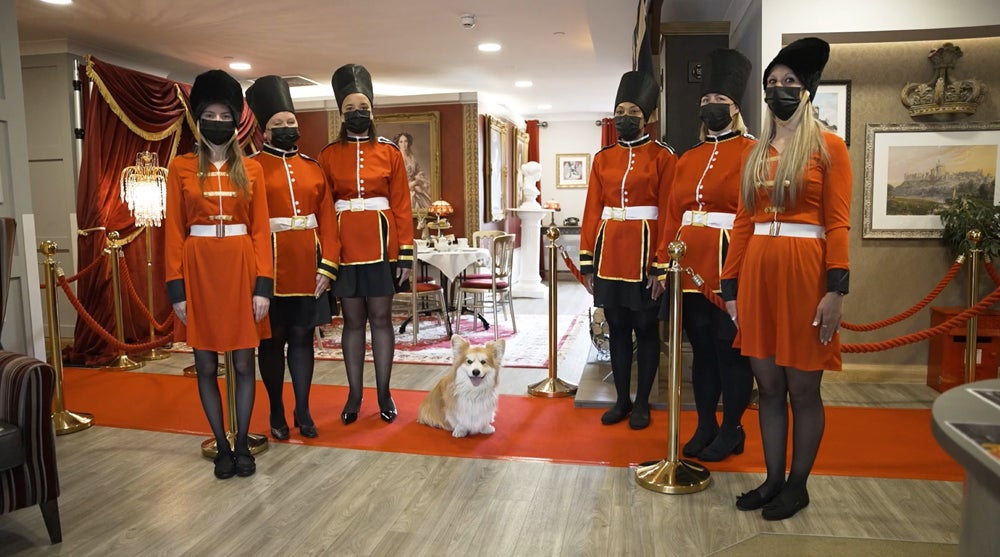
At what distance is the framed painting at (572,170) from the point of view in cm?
1220

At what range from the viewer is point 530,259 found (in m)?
9.72

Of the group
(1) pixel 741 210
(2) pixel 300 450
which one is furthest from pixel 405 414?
(1) pixel 741 210

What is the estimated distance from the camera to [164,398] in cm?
441

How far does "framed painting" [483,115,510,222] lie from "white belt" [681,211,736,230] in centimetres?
623

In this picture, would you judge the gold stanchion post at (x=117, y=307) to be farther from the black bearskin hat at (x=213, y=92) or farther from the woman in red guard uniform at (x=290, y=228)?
the black bearskin hat at (x=213, y=92)

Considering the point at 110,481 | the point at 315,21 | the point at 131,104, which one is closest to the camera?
the point at 110,481

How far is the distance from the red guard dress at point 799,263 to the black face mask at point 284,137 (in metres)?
2.12

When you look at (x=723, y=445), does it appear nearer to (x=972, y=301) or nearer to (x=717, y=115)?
(x=717, y=115)

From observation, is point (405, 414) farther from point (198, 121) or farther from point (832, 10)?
point (832, 10)

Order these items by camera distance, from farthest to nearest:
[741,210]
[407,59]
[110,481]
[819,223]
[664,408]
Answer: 1. [407,59]
2. [664,408]
3. [110,481]
4. [741,210]
5. [819,223]

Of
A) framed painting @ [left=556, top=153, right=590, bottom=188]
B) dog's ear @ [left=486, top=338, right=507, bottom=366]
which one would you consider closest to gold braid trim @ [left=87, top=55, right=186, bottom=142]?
dog's ear @ [left=486, top=338, right=507, bottom=366]

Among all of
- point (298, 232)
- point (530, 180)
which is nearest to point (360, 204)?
point (298, 232)

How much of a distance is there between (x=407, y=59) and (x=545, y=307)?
3.30 m

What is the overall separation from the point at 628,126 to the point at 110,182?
4.57 meters
